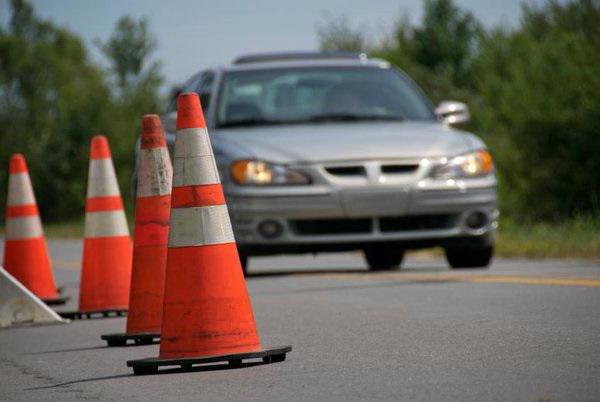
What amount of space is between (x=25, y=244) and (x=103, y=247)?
1.99m

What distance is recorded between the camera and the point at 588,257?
1359cm

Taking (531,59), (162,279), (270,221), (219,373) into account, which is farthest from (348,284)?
(531,59)

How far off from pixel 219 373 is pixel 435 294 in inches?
135

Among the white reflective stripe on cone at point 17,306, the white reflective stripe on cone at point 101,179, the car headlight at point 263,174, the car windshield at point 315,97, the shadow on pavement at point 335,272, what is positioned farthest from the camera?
the car windshield at point 315,97

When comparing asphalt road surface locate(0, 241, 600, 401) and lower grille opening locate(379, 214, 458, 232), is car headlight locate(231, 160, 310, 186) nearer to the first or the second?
lower grille opening locate(379, 214, 458, 232)

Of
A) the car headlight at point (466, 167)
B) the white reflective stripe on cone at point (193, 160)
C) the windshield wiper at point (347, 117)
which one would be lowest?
the car headlight at point (466, 167)

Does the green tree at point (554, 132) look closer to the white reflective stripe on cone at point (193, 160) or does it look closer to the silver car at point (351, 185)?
the silver car at point (351, 185)

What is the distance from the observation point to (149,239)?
828 centimetres

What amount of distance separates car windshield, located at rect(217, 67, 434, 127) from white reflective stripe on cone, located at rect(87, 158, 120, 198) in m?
3.00

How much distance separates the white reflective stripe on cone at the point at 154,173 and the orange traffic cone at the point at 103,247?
169cm

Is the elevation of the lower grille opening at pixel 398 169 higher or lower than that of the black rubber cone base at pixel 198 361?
lower

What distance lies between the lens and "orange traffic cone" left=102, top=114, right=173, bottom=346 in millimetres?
8094

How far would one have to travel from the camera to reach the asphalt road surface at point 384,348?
19.1 ft

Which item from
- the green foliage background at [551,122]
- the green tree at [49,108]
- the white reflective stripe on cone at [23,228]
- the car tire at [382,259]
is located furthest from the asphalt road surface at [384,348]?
the green tree at [49,108]
